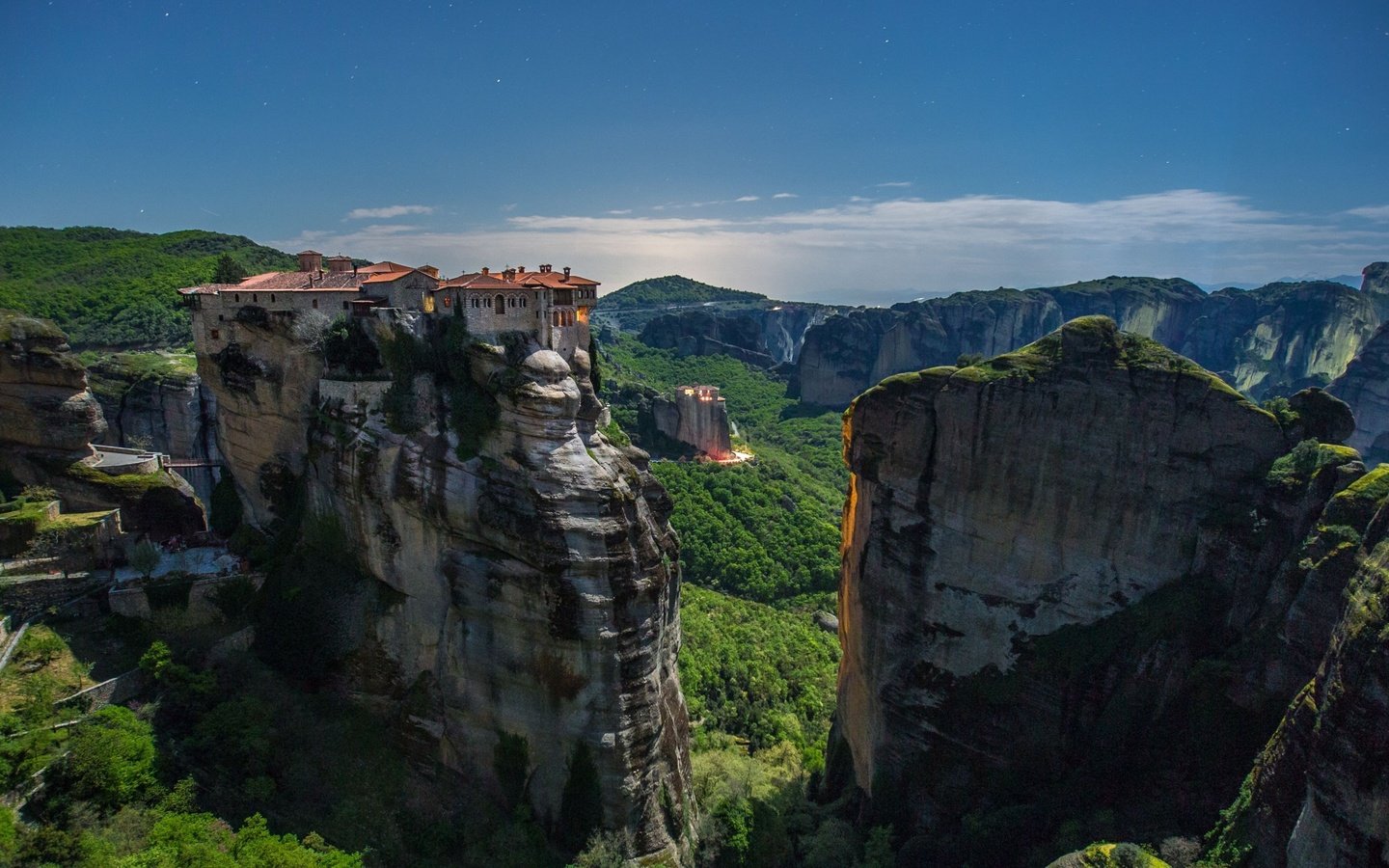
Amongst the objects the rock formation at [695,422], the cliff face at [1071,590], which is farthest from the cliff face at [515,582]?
the rock formation at [695,422]

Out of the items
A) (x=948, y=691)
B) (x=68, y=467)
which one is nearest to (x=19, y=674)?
(x=68, y=467)

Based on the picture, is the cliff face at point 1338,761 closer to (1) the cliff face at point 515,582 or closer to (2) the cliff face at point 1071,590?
(2) the cliff face at point 1071,590

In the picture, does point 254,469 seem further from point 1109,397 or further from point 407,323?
point 1109,397

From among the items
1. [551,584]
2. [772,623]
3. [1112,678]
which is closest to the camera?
[551,584]

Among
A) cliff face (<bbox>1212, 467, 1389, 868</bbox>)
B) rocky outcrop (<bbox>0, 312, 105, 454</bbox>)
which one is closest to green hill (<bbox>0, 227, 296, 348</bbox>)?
rocky outcrop (<bbox>0, 312, 105, 454</bbox>)

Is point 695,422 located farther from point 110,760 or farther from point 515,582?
point 110,760

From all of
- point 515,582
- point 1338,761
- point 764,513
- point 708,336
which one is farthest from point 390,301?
point 708,336
